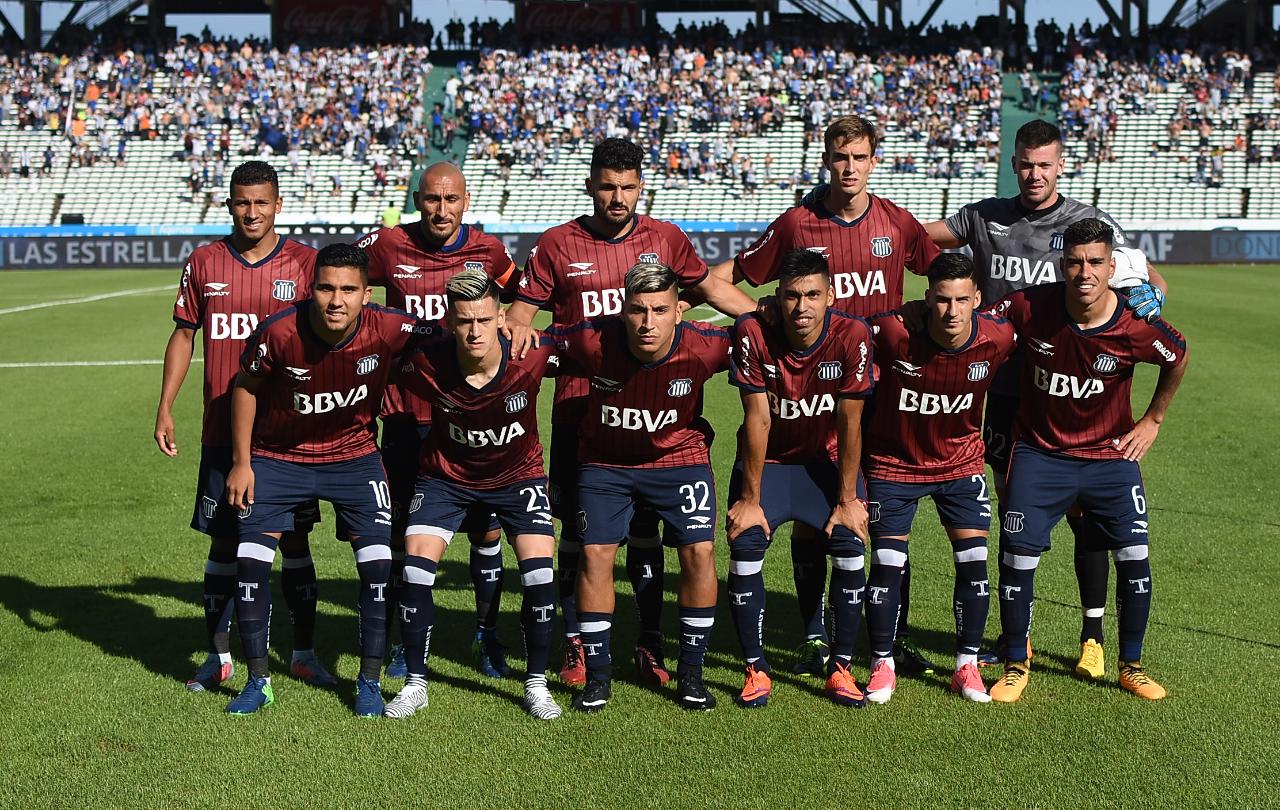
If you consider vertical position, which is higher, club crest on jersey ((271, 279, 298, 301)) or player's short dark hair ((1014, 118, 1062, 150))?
player's short dark hair ((1014, 118, 1062, 150))

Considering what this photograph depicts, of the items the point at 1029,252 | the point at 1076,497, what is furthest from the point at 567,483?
the point at 1029,252

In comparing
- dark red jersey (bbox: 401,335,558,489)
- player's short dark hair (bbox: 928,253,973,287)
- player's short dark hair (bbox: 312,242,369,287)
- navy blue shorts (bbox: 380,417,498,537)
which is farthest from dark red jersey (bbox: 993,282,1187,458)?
player's short dark hair (bbox: 312,242,369,287)

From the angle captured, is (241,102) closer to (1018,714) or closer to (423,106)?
(423,106)

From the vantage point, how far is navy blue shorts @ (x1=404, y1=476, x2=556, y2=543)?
636 cm

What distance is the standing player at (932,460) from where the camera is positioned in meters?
6.32

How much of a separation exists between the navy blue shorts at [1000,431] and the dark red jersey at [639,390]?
162cm

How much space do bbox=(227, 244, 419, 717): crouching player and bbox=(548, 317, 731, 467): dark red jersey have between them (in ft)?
3.01

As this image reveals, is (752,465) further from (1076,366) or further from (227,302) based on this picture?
(227,302)

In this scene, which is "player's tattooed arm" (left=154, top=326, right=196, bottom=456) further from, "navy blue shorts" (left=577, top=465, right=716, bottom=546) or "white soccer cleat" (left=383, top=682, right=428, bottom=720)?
"navy blue shorts" (left=577, top=465, right=716, bottom=546)

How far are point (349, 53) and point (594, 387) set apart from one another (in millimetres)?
48148

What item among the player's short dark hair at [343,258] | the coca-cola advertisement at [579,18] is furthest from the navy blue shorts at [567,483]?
the coca-cola advertisement at [579,18]

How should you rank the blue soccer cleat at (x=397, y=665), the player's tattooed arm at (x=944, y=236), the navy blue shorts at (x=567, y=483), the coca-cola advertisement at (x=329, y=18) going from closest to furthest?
the blue soccer cleat at (x=397, y=665) < the navy blue shorts at (x=567, y=483) < the player's tattooed arm at (x=944, y=236) < the coca-cola advertisement at (x=329, y=18)

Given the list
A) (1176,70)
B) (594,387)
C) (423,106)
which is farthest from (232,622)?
(1176,70)

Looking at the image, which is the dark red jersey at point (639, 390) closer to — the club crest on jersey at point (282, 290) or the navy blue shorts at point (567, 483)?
the navy blue shorts at point (567, 483)
